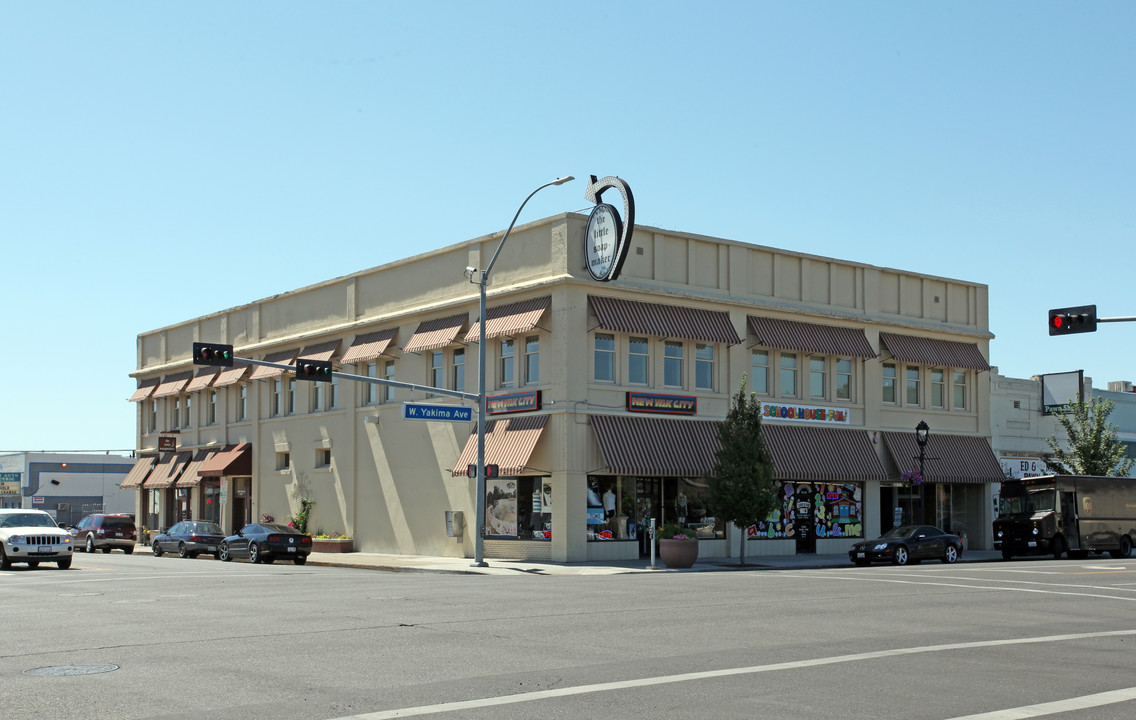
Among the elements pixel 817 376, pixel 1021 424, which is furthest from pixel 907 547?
pixel 1021 424

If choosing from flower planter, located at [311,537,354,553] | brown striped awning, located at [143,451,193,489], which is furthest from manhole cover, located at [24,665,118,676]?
brown striped awning, located at [143,451,193,489]

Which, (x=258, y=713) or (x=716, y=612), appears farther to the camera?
(x=716, y=612)

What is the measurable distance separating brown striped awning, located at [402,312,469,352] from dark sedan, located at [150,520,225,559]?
9.82 meters

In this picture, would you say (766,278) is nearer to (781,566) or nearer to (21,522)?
(781,566)

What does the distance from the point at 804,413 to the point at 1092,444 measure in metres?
17.7

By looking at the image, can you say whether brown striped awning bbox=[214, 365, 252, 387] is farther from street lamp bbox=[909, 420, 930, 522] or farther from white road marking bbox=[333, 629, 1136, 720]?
white road marking bbox=[333, 629, 1136, 720]

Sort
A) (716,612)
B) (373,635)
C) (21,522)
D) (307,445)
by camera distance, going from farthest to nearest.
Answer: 1. (307,445)
2. (21,522)
3. (716,612)
4. (373,635)

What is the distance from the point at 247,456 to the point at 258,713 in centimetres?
4291

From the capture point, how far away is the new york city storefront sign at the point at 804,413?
39281 millimetres

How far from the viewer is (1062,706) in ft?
31.8

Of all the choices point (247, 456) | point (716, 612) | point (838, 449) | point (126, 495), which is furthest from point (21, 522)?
point (126, 495)

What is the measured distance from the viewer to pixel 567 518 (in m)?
34.1

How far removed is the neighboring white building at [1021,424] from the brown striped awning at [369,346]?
29.2 meters

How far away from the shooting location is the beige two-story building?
35.2 m
